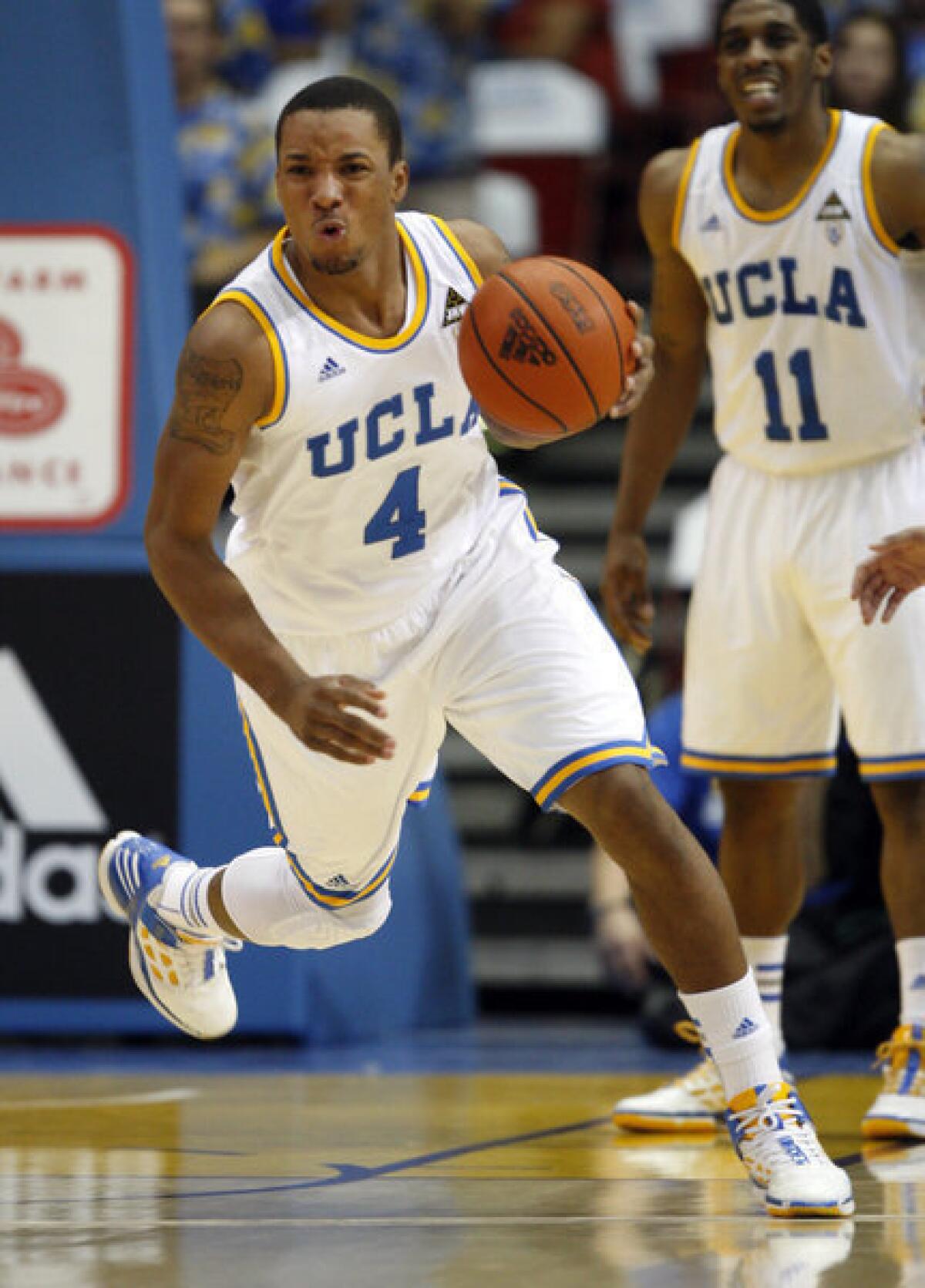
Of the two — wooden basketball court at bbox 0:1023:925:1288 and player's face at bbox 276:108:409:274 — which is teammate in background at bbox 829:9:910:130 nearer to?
wooden basketball court at bbox 0:1023:925:1288

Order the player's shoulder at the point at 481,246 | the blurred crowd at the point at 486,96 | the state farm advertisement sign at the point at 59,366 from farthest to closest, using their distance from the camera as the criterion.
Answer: the blurred crowd at the point at 486,96 < the state farm advertisement sign at the point at 59,366 < the player's shoulder at the point at 481,246

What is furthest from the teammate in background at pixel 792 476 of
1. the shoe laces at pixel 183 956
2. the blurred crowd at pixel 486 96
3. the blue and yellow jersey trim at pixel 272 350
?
the blurred crowd at pixel 486 96

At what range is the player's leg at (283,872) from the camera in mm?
4578

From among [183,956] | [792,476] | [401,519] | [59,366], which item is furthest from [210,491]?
[59,366]

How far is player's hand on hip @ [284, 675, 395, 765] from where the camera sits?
390 centimetres

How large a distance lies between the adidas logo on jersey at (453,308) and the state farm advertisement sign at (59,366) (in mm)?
2910

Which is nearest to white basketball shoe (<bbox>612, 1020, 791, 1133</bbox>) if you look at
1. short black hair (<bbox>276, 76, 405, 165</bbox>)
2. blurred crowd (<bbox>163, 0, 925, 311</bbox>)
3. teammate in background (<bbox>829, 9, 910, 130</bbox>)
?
short black hair (<bbox>276, 76, 405, 165</bbox>)

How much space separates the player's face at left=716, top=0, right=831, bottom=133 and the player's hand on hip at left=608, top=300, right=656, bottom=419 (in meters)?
0.94

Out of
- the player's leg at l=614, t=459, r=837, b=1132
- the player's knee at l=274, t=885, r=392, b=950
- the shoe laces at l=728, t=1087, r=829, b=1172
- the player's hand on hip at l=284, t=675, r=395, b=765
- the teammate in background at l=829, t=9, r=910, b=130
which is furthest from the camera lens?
the teammate in background at l=829, t=9, r=910, b=130

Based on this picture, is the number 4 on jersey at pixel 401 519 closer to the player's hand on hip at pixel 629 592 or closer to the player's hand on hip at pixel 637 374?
the player's hand on hip at pixel 637 374

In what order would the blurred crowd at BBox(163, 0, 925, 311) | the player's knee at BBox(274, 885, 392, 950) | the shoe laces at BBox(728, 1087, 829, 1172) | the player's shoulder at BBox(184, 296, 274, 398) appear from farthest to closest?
the blurred crowd at BBox(163, 0, 925, 311) → the player's knee at BBox(274, 885, 392, 950) → the player's shoulder at BBox(184, 296, 274, 398) → the shoe laces at BBox(728, 1087, 829, 1172)

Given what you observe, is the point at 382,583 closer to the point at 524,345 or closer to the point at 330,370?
the point at 330,370

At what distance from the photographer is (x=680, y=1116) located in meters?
5.32

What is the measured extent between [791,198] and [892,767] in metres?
1.30
